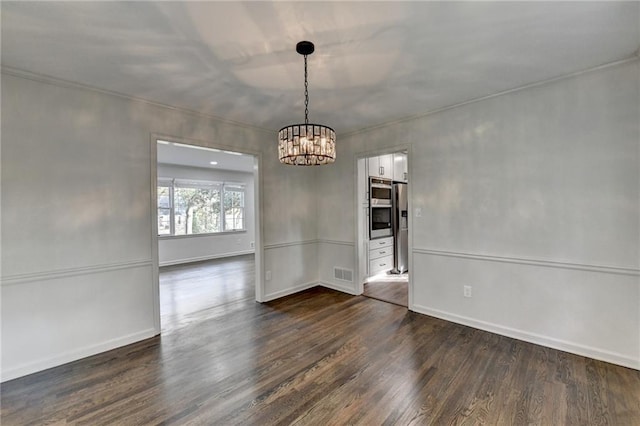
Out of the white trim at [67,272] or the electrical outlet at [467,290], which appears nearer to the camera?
the white trim at [67,272]

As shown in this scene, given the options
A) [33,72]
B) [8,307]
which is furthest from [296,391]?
[33,72]

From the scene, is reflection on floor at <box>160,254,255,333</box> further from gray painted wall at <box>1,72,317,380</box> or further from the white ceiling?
the white ceiling

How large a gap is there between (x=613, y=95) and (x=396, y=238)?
3.73 m

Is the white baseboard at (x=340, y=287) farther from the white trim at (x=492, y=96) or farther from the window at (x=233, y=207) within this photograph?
the window at (x=233, y=207)

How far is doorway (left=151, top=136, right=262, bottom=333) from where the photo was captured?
4.53m

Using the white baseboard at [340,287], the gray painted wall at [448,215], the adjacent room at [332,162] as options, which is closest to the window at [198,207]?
the adjacent room at [332,162]

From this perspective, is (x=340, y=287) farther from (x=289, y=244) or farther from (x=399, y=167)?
(x=399, y=167)

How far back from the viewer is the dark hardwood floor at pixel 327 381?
183 cm

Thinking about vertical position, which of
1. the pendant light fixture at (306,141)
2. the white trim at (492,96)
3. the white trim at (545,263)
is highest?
the white trim at (492,96)

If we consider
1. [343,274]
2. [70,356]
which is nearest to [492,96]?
[343,274]

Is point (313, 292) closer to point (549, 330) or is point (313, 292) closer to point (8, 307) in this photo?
point (549, 330)

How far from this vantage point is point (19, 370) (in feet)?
7.55

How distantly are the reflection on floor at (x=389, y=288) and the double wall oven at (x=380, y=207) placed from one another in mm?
818

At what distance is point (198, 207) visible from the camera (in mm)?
7723
